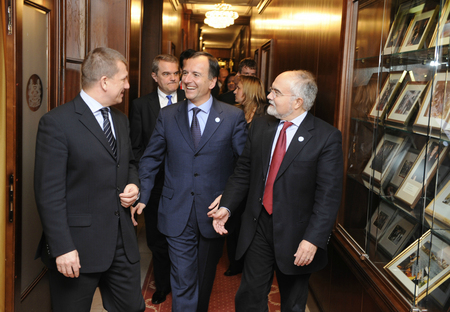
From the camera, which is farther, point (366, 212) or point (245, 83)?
point (245, 83)

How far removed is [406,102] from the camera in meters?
2.12

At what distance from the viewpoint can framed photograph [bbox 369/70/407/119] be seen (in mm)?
2221

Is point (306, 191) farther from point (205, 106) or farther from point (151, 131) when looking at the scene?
point (151, 131)

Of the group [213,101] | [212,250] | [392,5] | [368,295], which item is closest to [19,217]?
[212,250]

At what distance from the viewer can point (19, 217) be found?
2207 millimetres

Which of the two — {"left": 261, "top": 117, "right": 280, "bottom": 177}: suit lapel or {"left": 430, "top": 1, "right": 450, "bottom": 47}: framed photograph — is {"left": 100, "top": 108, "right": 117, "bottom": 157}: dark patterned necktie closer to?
{"left": 261, "top": 117, "right": 280, "bottom": 177}: suit lapel

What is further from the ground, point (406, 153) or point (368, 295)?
point (406, 153)

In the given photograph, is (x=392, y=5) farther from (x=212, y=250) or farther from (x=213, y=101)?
(x=212, y=250)

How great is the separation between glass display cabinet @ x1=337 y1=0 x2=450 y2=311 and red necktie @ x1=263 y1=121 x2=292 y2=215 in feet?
1.87

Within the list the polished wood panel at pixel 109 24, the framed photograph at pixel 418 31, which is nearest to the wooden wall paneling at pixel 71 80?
the polished wood panel at pixel 109 24

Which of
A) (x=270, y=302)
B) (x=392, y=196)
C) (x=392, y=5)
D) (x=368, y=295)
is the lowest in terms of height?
(x=270, y=302)

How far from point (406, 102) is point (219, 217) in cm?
123

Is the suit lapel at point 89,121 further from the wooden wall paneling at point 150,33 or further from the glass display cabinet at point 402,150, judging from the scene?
the wooden wall paneling at point 150,33

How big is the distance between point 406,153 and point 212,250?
139cm
